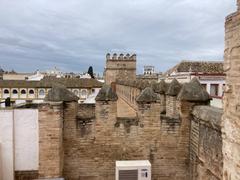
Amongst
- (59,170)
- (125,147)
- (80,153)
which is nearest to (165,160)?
(125,147)

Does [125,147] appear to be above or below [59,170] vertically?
above

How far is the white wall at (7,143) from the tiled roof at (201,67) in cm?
2202

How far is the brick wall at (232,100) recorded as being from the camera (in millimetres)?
3188

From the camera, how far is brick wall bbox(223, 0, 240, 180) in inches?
125

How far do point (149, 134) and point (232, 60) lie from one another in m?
3.82

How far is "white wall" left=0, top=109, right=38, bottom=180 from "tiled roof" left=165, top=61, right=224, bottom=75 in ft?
71.3

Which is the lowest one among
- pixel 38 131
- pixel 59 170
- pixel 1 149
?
pixel 59 170

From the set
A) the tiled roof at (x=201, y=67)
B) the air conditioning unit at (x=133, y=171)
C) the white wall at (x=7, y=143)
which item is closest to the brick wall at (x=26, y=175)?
the white wall at (x=7, y=143)

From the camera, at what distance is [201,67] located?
88.6 feet

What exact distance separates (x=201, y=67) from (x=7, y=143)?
2340cm

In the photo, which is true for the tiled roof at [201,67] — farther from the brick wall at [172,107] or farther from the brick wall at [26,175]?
the brick wall at [26,175]

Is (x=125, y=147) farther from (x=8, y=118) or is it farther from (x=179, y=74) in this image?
(x=179, y=74)

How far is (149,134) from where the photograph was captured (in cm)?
679

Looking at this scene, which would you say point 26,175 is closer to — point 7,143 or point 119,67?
point 7,143
